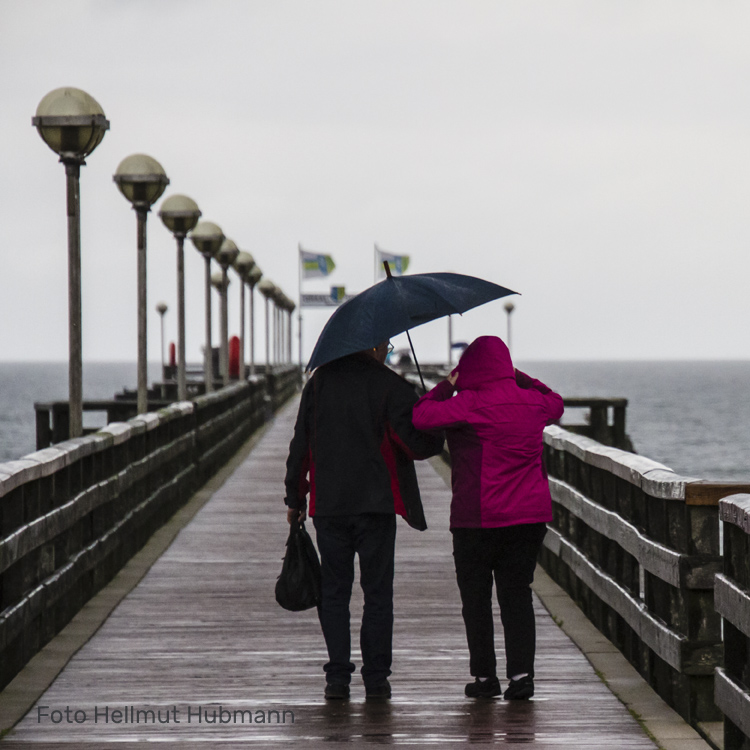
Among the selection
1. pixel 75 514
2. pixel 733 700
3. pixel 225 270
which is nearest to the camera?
pixel 733 700

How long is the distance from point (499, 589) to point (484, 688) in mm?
436

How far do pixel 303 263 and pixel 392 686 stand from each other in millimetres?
57847

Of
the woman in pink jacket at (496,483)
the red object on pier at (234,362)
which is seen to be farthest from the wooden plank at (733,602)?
the red object on pier at (234,362)

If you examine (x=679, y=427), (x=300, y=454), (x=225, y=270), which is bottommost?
(x=679, y=427)

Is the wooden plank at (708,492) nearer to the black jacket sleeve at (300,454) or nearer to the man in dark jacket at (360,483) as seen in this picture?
the man in dark jacket at (360,483)

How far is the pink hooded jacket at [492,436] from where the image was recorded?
5.93m

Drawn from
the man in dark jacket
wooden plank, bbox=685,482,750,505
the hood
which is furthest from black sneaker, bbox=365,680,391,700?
wooden plank, bbox=685,482,750,505

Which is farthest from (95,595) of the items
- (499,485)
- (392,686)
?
(499,485)

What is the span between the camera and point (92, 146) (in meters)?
10.1

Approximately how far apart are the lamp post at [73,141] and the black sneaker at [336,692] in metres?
4.13

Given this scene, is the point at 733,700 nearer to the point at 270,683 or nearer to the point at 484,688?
the point at 484,688

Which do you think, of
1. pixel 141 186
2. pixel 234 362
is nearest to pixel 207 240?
pixel 141 186

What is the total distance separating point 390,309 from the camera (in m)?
6.18

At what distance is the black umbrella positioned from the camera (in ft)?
19.9
